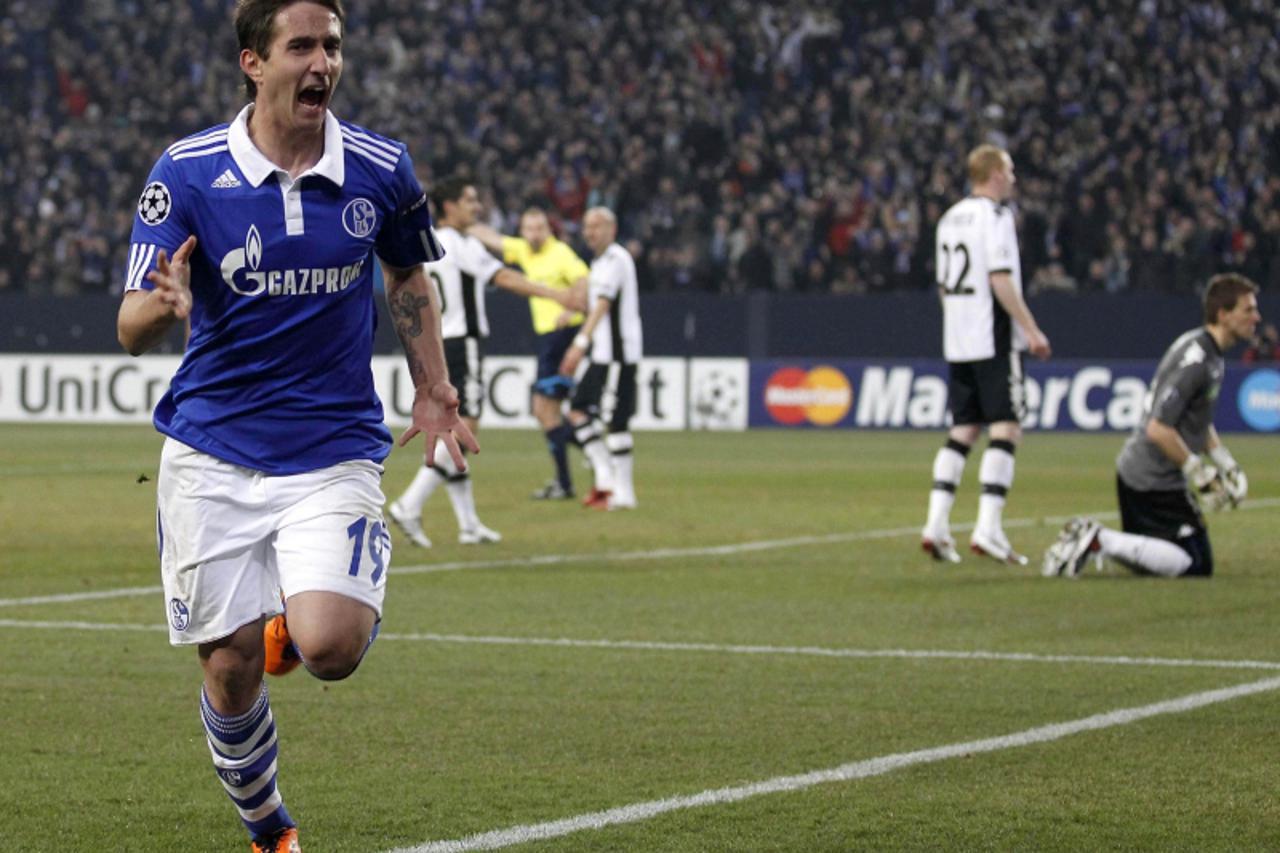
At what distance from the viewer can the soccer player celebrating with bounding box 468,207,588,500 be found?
17531mm

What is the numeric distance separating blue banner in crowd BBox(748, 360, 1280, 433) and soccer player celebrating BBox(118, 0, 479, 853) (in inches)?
909

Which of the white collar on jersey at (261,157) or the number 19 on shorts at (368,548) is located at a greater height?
the white collar on jersey at (261,157)

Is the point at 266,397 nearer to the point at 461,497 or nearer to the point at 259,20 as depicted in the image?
the point at 259,20

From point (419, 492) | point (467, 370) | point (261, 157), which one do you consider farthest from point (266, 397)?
point (467, 370)

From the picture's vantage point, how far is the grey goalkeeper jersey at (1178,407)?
11188mm

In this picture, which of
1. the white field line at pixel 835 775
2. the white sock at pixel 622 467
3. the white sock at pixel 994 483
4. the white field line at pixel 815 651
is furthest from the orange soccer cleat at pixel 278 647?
the white sock at pixel 622 467

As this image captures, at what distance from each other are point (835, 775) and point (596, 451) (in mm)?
11263

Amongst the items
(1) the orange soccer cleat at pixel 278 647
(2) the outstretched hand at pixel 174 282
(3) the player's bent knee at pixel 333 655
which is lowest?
(1) the orange soccer cleat at pixel 278 647

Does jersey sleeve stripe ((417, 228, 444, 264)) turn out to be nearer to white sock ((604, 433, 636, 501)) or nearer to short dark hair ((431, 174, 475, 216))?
short dark hair ((431, 174, 475, 216))

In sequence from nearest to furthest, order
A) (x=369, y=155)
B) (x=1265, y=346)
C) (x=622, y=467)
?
(x=369, y=155) → (x=622, y=467) → (x=1265, y=346)

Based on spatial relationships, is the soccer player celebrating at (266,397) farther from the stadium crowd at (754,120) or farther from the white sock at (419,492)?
the stadium crowd at (754,120)

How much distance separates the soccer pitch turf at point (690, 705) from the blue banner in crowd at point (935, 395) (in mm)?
14168

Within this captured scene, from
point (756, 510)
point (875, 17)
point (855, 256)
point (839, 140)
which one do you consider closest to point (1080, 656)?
point (756, 510)

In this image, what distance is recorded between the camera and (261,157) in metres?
4.80
